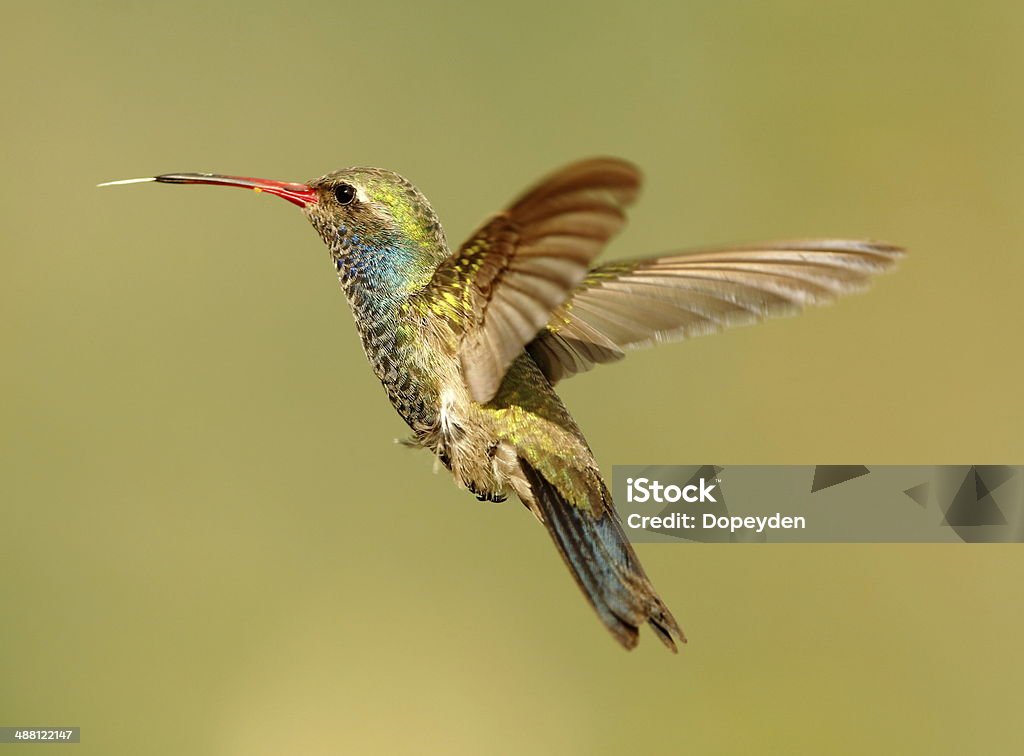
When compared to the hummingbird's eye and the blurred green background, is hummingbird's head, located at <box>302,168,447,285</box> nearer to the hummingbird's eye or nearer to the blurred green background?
the hummingbird's eye

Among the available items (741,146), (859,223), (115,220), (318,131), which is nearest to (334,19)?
(318,131)

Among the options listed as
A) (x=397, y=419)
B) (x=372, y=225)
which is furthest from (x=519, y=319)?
(x=397, y=419)

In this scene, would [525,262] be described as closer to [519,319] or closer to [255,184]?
[519,319]

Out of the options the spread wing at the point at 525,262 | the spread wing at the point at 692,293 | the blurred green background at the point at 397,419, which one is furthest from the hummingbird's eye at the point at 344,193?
the blurred green background at the point at 397,419

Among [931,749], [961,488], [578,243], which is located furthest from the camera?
[931,749]

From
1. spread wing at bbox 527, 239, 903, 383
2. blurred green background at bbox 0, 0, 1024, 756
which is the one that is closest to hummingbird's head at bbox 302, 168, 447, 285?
spread wing at bbox 527, 239, 903, 383

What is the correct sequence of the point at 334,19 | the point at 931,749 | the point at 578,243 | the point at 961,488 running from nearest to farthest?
the point at 578,243 < the point at 961,488 < the point at 931,749 < the point at 334,19

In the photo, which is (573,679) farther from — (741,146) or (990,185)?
(990,185)
